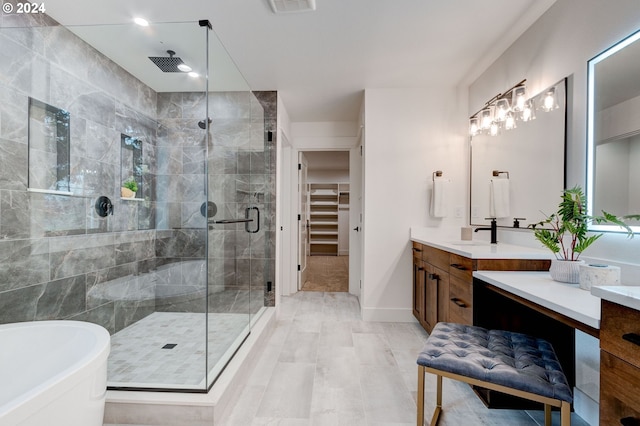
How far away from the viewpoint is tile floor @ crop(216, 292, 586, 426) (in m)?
1.56

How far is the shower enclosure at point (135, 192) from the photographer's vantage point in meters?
1.78

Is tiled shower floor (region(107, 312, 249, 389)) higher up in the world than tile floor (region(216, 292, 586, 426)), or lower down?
higher up

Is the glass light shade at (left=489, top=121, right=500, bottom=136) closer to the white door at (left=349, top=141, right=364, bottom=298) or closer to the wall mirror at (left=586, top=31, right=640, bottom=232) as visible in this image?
the wall mirror at (left=586, top=31, right=640, bottom=232)

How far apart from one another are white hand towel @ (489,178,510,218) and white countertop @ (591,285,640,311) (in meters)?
1.57

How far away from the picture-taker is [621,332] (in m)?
0.78

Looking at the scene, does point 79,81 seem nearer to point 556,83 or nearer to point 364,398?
point 364,398

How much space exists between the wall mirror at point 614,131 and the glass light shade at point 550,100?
0.24 m

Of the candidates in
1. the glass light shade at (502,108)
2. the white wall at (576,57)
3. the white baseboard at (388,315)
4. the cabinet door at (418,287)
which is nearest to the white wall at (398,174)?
the white baseboard at (388,315)

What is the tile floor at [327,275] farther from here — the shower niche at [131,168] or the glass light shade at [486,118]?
the glass light shade at [486,118]

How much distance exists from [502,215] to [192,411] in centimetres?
246

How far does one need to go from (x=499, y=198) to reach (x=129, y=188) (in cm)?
318

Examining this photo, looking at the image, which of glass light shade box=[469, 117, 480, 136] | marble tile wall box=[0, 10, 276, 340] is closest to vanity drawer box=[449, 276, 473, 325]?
glass light shade box=[469, 117, 480, 136]

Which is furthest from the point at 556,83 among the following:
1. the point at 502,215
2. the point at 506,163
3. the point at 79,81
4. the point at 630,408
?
the point at 79,81

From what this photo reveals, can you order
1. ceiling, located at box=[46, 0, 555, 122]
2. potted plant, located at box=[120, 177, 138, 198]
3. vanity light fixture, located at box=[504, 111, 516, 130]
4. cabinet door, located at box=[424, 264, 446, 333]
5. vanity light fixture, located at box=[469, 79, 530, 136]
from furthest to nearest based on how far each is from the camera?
potted plant, located at box=[120, 177, 138, 198], cabinet door, located at box=[424, 264, 446, 333], vanity light fixture, located at box=[504, 111, 516, 130], vanity light fixture, located at box=[469, 79, 530, 136], ceiling, located at box=[46, 0, 555, 122]
